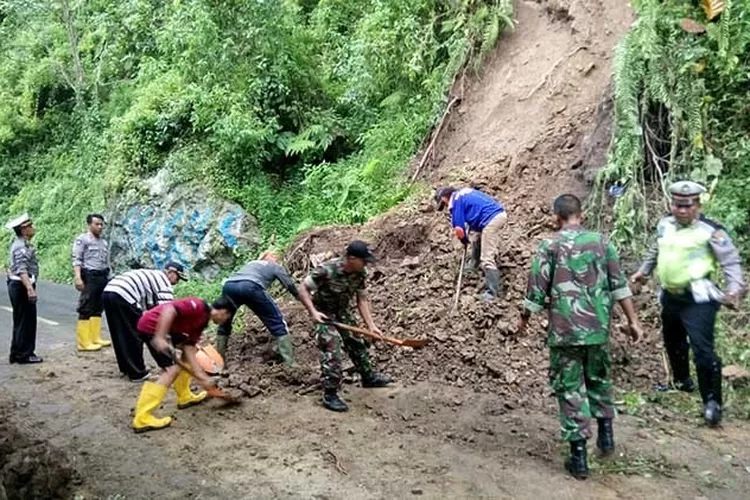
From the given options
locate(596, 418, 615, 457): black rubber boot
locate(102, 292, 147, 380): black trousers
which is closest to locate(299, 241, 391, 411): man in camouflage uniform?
locate(596, 418, 615, 457): black rubber boot

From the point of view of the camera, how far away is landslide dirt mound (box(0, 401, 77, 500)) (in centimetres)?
521

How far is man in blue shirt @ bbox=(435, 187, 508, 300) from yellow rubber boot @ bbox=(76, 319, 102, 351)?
4794 millimetres

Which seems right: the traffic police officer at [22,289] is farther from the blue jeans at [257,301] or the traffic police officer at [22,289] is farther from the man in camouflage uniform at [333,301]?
the man in camouflage uniform at [333,301]

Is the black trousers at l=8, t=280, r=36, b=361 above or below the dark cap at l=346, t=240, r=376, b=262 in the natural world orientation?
below

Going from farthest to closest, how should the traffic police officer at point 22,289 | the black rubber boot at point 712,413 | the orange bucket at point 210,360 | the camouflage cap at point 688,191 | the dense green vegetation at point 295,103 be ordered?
the dense green vegetation at point 295,103
the traffic police officer at point 22,289
the orange bucket at point 210,360
the black rubber boot at point 712,413
the camouflage cap at point 688,191

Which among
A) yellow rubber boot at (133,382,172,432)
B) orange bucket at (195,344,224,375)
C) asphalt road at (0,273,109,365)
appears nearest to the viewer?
yellow rubber boot at (133,382,172,432)

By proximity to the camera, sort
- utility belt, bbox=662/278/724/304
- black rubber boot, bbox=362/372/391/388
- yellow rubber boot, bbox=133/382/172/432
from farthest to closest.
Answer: black rubber boot, bbox=362/372/391/388
yellow rubber boot, bbox=133/382/172/432
utility belt, bbox=662/278/724/304

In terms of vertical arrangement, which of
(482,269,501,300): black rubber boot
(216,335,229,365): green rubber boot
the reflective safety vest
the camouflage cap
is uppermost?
the camouflage cap

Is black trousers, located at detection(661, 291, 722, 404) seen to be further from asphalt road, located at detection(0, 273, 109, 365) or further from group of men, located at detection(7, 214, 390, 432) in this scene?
asphalt road, located at detection(0, 273, 109, 365)

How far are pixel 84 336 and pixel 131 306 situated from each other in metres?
2.08

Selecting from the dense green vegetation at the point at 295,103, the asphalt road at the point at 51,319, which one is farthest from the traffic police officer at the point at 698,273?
the asphalt road at the point at 51,319

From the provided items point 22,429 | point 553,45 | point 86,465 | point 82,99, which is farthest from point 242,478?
point 82,99

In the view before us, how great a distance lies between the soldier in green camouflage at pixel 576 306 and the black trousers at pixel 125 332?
450 cm

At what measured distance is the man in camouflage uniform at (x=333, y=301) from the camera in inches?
256
